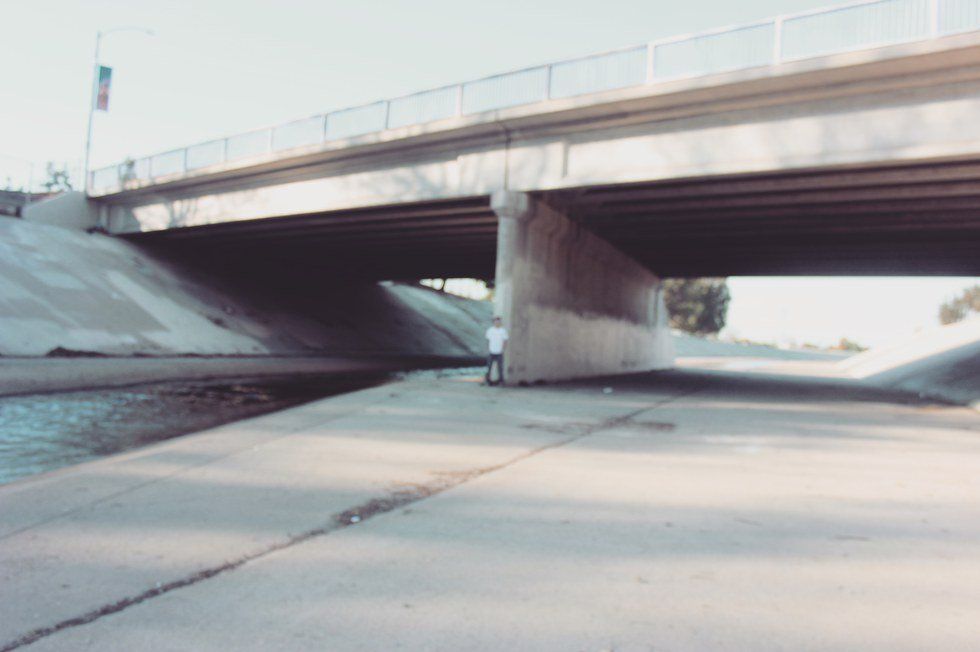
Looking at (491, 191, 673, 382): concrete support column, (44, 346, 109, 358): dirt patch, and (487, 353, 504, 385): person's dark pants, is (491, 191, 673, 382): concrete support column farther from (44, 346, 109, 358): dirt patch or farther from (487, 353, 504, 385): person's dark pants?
(44, 346, 109, 358): dirt patch

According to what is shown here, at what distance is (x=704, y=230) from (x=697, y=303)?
2301 inches

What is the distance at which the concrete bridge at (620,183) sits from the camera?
12.8m

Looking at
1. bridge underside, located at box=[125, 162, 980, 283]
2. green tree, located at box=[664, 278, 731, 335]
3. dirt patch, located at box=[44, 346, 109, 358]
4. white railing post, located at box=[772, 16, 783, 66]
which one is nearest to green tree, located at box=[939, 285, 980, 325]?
green tree, located at box=[664, 278, 731, 335]

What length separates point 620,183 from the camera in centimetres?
1588

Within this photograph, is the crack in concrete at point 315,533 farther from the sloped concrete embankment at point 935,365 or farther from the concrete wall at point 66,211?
the concrete wall at point 66,211

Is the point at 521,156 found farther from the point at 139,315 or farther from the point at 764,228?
the point at 139,315

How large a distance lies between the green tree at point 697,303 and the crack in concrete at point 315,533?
72.0 meters

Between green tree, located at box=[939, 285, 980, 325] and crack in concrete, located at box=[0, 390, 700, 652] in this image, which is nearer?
crack in concrete, located at box=[0, 390, 700, 652]

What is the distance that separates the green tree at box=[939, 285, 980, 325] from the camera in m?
93.7

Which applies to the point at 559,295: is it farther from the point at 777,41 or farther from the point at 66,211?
the point at 66,211

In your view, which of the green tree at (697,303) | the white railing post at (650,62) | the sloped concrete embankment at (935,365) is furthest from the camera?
the green tree at (697,303)

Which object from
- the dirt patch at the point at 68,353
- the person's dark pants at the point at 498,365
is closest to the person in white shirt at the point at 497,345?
the person's dark pants at the point at 498,365

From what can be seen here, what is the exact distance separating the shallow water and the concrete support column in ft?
17.1

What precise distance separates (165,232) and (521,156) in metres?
20.1
